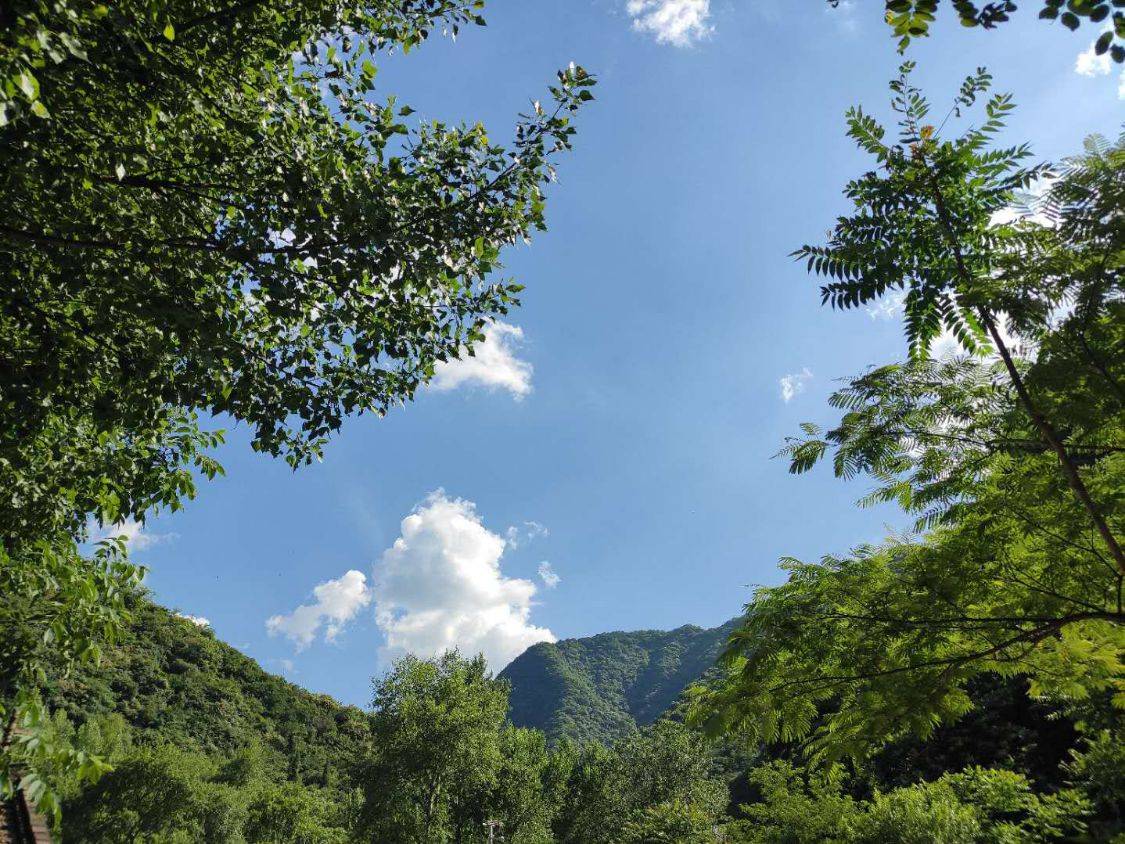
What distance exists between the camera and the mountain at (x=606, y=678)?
346 feet

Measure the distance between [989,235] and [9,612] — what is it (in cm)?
737

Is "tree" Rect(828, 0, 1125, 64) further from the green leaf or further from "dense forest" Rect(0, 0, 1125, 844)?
the green leaf

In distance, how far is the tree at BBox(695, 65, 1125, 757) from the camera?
3.35 meters

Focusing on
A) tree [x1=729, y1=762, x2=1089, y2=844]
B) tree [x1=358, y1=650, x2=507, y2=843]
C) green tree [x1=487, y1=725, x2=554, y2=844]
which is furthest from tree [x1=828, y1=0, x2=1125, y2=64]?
green tree [x1=487, y1=725, x2=554, y2=844]

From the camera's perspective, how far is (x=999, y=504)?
14.4 ft

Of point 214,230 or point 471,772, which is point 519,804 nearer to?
point 471,772

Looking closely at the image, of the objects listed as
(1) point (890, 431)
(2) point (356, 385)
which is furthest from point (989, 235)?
(2) point (356, 385)

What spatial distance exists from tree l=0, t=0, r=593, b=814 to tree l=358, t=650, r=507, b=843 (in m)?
28.6

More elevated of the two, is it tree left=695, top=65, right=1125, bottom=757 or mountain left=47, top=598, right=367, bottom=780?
mountain left=47, top=598, right=367, bottom=780

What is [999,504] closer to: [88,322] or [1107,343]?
[1107,343]

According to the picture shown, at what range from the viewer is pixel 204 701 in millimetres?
68062

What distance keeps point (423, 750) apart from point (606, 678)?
102 meters

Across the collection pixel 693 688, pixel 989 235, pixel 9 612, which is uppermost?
pixel 989 235

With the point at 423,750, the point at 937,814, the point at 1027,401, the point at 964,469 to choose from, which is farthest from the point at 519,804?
the point at 1027,401
